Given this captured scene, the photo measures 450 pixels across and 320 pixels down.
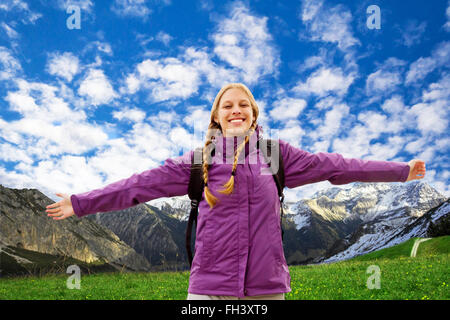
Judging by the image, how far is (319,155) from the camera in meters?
4.46

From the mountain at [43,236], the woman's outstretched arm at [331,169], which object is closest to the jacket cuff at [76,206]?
the woman's outstretched arm at [331,169]

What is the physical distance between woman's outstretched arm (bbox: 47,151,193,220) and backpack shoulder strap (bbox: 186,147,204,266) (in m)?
0.16

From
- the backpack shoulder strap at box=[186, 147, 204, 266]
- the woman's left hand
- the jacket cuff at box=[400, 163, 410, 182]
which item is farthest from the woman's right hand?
the woman's left hand

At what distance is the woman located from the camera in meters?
3.68

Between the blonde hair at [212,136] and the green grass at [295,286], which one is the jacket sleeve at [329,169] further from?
the green grass at [295,286]

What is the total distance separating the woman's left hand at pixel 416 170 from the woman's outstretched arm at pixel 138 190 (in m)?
2.93

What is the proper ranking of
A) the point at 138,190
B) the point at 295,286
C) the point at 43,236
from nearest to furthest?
the point at 138,190 → the point at 295,286 → the point at 43,236

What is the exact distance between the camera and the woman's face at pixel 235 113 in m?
4.30

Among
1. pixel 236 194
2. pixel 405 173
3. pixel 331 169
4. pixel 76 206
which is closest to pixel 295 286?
pixel 405 173

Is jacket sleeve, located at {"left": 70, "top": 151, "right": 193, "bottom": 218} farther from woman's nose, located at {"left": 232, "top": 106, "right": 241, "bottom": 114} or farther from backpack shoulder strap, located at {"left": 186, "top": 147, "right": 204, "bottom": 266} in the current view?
woman's nose, located at {"left": 232, "top": 106, "right": 241, "bottom": 114}

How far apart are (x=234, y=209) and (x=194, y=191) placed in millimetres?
520

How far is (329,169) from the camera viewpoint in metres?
4.42

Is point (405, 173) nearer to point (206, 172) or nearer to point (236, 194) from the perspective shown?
point (236, 194)
